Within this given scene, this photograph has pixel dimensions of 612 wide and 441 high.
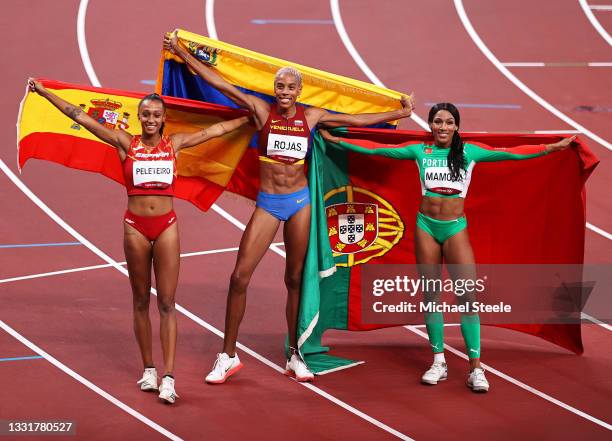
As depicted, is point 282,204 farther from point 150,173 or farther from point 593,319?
point 593,319

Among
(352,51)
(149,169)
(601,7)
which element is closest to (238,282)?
(149,169)

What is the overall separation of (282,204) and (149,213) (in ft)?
3.49

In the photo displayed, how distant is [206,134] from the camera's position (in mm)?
8094

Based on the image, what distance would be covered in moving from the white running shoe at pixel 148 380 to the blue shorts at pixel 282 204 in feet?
4.87

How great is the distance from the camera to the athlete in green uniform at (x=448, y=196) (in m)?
8.20

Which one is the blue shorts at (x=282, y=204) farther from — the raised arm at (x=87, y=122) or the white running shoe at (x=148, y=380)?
the white running shoe at (x=148, y=380)

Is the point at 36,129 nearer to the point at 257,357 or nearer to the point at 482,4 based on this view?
the point at 257,357

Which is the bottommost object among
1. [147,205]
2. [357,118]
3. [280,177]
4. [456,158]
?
[147,205]

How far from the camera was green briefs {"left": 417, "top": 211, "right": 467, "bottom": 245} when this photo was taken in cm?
824

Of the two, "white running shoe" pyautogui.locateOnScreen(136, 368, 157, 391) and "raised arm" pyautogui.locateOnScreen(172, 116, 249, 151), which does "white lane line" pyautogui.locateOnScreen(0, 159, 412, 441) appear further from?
"raised arm" pyautogui.locateOnScreen(172, 116, 249, 151)

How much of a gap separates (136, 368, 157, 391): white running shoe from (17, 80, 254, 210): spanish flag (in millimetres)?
1487

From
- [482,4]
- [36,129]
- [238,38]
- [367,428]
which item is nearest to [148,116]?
[36,129]

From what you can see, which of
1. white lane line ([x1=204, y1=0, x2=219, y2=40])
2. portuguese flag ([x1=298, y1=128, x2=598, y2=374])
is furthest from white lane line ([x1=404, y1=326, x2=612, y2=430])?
white lane line ([x1=204, y1=0, x2=219, y2=40])

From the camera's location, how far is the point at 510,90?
553 inches
